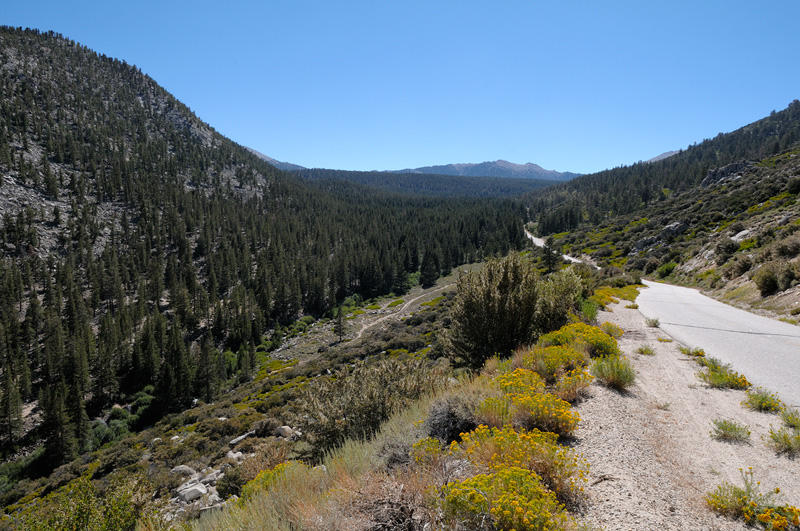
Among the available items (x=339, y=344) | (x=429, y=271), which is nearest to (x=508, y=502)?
(x=339, y=344)

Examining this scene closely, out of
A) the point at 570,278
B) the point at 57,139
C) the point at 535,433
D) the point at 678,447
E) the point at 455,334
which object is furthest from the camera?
the point at 57,139

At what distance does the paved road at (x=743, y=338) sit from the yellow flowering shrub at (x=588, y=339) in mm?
2375

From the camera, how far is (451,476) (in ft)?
13.2

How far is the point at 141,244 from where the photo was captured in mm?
85125

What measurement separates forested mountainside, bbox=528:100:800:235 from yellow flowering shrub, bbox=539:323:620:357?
122854 millimetres

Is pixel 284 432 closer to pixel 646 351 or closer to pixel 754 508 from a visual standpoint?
pixel 646 351

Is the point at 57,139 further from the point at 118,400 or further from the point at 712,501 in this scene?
the point at 712,501

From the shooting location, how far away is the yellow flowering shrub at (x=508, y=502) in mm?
2873

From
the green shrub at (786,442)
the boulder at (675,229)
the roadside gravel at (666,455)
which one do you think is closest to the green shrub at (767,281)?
the roadside gravel at (666,455)

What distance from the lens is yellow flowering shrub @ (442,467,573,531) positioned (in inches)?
113

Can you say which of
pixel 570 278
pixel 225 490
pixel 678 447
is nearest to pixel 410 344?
pixel 570 278

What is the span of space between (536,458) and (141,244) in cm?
10473

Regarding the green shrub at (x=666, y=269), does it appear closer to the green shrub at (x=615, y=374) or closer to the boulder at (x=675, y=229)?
the boulder at (x=675, y=229)

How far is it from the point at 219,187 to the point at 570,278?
138 metres
